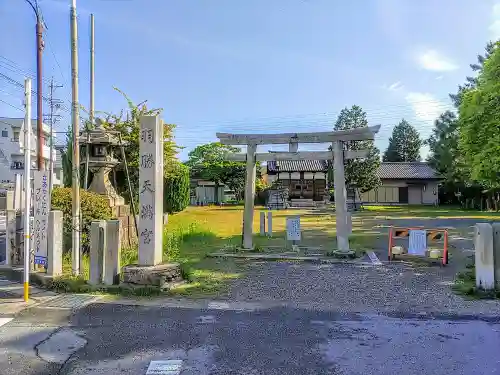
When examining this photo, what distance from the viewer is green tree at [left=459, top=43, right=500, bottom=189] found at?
1105 cm

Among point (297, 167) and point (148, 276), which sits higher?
point (297, 167)

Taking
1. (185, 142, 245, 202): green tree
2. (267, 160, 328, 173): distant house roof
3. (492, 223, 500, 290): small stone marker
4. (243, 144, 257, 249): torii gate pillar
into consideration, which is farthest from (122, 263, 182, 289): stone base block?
(267, 160, 328, 173): distant house roof

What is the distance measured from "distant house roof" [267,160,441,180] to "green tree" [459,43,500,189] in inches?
1099

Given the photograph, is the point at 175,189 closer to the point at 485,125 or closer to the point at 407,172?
the point at 485,125

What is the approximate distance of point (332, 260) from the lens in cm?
1031

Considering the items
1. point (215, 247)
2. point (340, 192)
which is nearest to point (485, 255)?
point (340, 192)

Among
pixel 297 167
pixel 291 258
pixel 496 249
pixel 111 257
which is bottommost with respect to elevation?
pixel 291 258

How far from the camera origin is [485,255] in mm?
6996

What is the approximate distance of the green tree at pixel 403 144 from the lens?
194ft

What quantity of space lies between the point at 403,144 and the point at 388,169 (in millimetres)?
14352

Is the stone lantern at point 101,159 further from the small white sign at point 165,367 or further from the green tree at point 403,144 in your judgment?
the green tree at point 403,144

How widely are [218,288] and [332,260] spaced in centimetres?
374

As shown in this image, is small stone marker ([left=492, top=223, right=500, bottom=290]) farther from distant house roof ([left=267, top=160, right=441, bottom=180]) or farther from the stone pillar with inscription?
distant house roof ([left=267, top=160, right=441, bottom=180])

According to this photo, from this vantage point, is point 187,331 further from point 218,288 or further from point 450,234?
point 450,234
